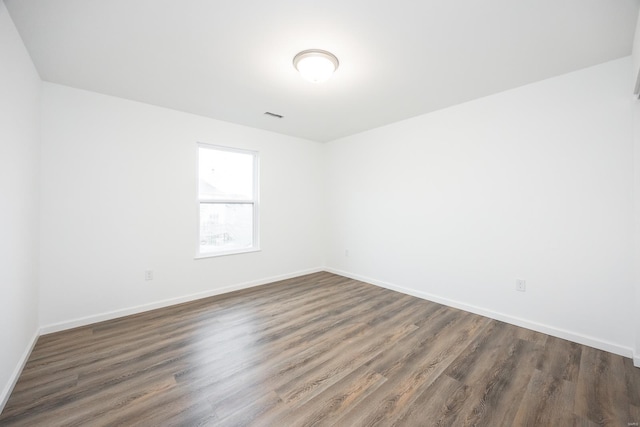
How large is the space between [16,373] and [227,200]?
8.43 ft

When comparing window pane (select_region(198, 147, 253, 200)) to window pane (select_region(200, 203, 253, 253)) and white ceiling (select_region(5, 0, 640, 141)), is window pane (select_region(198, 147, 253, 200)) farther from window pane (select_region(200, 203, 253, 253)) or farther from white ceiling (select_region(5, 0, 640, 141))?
white ceiling (select_region(5, 0, 640, 141))

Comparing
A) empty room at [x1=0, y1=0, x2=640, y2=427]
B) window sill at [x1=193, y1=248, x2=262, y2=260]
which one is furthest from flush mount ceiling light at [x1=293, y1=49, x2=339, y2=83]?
window sill at [x1=193, y1=248, x2=262, y2=260]

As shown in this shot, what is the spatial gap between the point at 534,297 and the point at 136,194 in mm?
4492

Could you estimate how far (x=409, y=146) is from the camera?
3701 millimetres

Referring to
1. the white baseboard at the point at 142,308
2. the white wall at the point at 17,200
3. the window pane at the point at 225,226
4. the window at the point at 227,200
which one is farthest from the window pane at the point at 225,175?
the white wall at the point at 17,200

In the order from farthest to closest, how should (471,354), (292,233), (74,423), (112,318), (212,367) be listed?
(292,233) → (112,318) → (471,354) → (212,367) → (74,423)

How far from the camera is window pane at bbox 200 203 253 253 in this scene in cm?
374

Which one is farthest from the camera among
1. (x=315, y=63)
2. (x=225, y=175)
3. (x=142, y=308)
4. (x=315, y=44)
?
(x=225, y=175)

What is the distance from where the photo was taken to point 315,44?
203 cm

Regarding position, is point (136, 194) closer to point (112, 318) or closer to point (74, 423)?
point (112, 318)

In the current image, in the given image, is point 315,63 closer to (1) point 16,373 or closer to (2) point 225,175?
(2) point 225,175

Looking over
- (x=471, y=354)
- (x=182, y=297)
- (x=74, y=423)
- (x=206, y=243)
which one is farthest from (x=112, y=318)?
(x=471, y=354)

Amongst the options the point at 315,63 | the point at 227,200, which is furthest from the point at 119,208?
the point at 315,63

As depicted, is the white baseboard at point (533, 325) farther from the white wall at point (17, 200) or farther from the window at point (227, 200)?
the white wall at point (17, 200)
